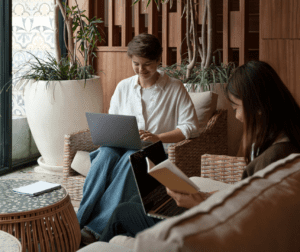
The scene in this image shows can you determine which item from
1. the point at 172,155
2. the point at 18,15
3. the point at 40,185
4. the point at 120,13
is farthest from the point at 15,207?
the point at 120,13

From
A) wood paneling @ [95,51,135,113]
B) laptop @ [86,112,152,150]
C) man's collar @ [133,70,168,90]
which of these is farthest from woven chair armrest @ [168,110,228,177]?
wood paneling @ [95,51,135,113]

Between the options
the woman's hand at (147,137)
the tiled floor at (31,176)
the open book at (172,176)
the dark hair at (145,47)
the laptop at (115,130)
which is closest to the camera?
the open book at (172,176)

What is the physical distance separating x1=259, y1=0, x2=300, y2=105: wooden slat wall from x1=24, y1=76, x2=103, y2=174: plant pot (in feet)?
5.60

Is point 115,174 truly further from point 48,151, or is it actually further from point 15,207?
point 48,151

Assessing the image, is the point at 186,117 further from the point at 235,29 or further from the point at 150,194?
the point at 235,29

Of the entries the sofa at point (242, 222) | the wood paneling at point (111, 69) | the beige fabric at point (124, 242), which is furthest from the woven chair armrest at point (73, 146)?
the sofa at point (242, 222)

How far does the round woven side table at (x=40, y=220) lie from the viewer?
173cm

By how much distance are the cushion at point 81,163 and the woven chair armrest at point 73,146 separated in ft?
0.13

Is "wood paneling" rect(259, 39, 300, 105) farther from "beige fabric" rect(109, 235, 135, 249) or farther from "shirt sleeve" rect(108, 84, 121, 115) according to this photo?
"beige fabric" rect(109, 235, 135, 249)

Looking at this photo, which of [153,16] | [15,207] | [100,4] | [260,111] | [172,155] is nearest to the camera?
[260,111]

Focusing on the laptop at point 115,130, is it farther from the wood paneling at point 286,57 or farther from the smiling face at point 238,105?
the wood paneling at point 286,57

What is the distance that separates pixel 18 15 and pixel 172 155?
2364mm

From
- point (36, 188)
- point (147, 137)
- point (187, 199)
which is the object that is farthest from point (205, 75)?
point (187, 199)

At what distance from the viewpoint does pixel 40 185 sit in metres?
2.05
